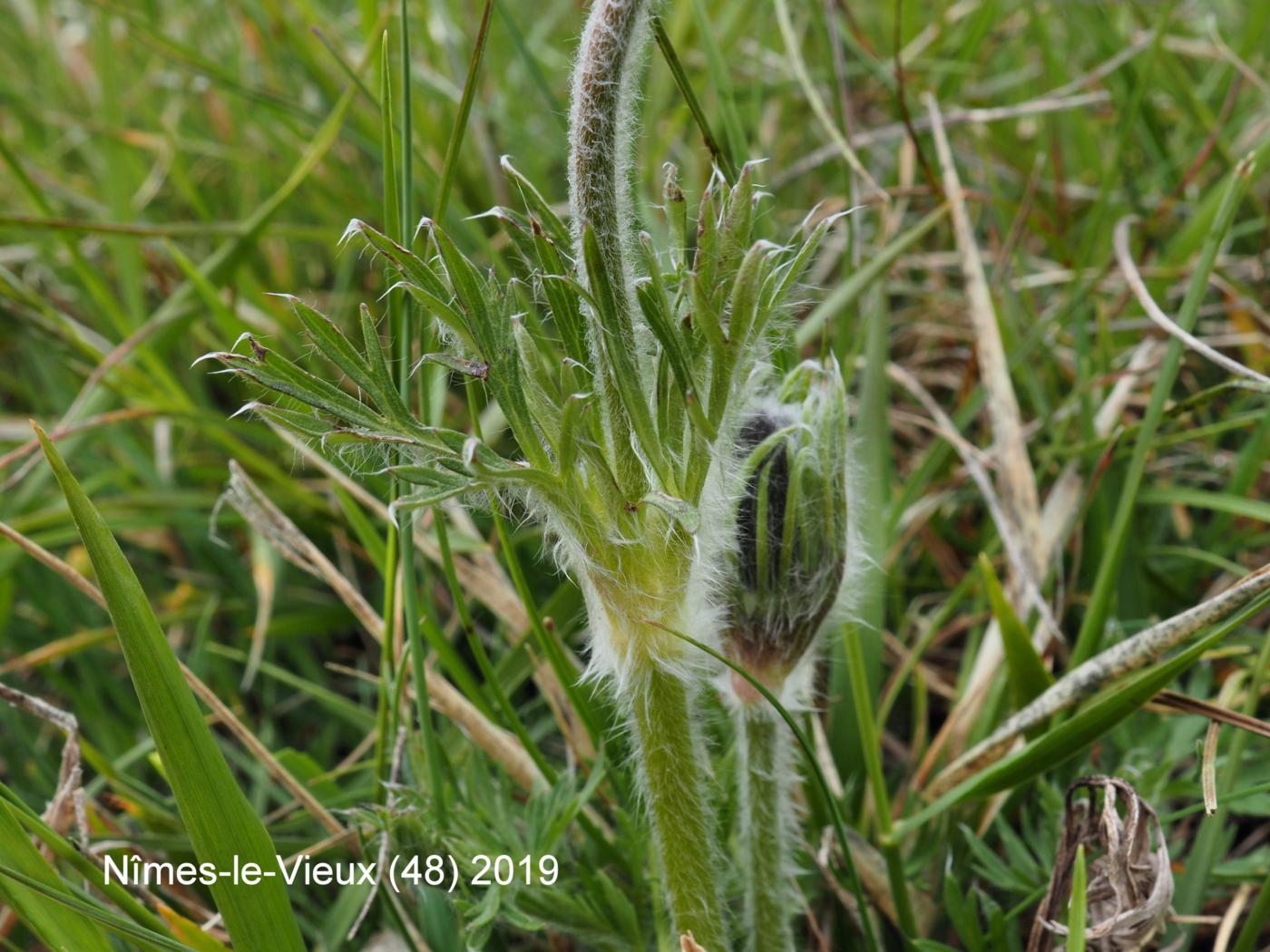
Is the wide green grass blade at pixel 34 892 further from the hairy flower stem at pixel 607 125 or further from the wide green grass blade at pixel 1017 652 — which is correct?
the wide green grass blade at pixel 1017 652

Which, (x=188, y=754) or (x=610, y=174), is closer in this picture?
(x=610, y=174)

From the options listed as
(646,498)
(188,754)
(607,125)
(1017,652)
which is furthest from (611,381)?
(1017,652)

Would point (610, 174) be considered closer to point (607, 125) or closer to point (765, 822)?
point (607, 125)

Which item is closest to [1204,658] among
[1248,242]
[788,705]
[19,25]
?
[788,705]

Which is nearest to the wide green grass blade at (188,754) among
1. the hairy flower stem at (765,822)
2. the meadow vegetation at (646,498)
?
the meadow vegetation at (646,498)

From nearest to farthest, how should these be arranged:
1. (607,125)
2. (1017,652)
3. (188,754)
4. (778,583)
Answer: (607,125)
(188,754)
(778,583)
(1017,652)

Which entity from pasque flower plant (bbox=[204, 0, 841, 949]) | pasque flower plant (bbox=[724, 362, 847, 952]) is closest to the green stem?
pasque flower plant (bbox=[204, 0, 841, 949])

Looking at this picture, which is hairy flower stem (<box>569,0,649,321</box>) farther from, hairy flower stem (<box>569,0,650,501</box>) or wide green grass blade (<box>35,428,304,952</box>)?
wide green grass blade (<box>35,428,304,952</box>)
